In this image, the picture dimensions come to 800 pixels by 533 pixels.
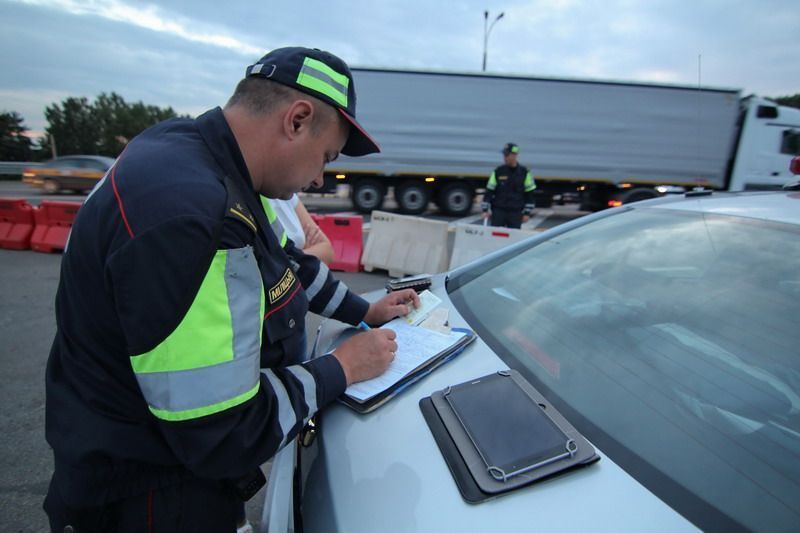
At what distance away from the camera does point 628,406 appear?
3.26ft

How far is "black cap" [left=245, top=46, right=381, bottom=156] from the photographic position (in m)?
1.01

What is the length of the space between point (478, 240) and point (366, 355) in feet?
16.0

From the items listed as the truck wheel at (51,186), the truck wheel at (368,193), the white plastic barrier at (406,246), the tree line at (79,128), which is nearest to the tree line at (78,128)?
the tree line at (79,128)

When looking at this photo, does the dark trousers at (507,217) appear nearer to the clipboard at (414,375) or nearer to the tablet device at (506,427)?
the clipboard at (414,375)

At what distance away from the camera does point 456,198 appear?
12.1 m

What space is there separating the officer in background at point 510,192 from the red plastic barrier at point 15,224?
7.58m

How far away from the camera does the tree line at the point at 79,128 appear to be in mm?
44625

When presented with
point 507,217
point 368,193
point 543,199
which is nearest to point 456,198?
point 368,193

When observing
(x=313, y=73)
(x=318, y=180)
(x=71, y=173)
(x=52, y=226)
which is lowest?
(x=52, y=226)

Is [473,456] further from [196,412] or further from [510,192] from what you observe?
[510,192]

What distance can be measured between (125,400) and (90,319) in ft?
0.63

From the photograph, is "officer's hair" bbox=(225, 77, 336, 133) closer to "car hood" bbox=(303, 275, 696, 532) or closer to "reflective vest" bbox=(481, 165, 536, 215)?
"car hood" bbox=(303, 275, 696, 532)

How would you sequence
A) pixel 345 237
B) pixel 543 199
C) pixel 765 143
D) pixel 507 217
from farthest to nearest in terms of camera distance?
1. pixel 543 199
2. pixel 765 143
3. pixel 507 217
4. pixel 345 237

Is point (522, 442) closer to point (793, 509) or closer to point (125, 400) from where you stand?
point (793, 509)
